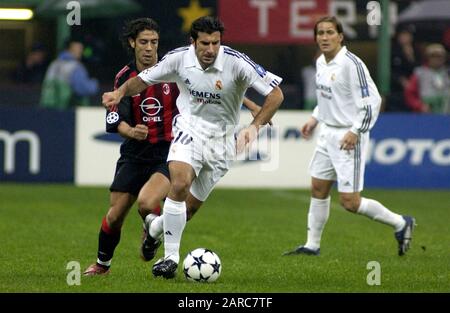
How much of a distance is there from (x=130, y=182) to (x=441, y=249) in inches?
145

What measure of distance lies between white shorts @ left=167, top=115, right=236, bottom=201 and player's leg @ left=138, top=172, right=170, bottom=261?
0.98ft

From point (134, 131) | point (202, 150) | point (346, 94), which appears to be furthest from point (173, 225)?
point (346, 94)

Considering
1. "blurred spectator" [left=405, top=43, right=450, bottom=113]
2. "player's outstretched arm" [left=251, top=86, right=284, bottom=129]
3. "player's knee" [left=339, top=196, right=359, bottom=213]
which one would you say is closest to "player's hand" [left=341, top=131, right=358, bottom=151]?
"player's knee" [left=339, top=196, right=359, bottom=213]

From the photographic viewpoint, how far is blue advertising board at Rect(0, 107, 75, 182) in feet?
61.0

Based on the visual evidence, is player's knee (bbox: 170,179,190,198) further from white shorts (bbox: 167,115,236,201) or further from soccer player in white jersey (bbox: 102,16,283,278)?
white shorts (bbox: 167,115,236,201)

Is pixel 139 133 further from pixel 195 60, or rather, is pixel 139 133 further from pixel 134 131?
pixel 195 60

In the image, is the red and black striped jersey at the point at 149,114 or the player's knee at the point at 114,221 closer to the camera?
the player's knee at the point at 114,221

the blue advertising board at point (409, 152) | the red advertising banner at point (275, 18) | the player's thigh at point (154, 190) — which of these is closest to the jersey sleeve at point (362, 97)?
the player's thigh at point (154, 190)

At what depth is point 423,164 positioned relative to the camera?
1914 centimetres

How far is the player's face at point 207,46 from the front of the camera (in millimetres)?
8820

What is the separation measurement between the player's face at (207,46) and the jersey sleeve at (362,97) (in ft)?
7.63

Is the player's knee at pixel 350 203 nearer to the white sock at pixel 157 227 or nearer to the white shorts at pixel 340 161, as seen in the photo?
the white shorts at pixel 340 161

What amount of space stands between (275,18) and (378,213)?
32.0ft
